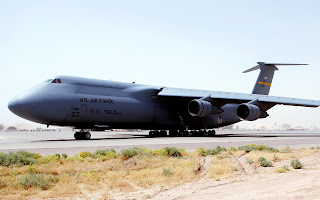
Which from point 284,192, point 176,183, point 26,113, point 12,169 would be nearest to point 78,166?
point 12,169

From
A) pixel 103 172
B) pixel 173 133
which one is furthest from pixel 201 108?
pixel 103 172

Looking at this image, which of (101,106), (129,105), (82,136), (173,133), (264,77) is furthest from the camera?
(264,77)

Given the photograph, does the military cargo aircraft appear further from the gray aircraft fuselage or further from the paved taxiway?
the paved taxiway

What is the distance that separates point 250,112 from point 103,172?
19670 millimetres

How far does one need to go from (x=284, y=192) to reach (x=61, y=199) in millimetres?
4210

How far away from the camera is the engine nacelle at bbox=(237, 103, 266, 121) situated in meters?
26.6

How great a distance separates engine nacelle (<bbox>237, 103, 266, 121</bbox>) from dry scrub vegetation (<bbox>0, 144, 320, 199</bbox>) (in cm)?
1398

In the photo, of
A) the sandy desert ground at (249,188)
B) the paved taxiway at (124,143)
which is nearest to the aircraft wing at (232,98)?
the paved taxiway at (124,143)

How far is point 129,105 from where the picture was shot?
2642 centimetres

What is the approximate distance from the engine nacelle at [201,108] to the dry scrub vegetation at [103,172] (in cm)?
1392

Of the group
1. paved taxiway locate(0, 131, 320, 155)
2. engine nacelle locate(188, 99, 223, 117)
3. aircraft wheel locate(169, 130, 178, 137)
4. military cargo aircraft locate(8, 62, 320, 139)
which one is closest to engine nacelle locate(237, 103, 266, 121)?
military cargo aircraft locate(8, 62, 320, 139)

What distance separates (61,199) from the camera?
20.6ft

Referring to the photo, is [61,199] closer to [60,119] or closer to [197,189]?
[197,189]

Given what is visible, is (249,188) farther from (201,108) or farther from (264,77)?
(264,77)
